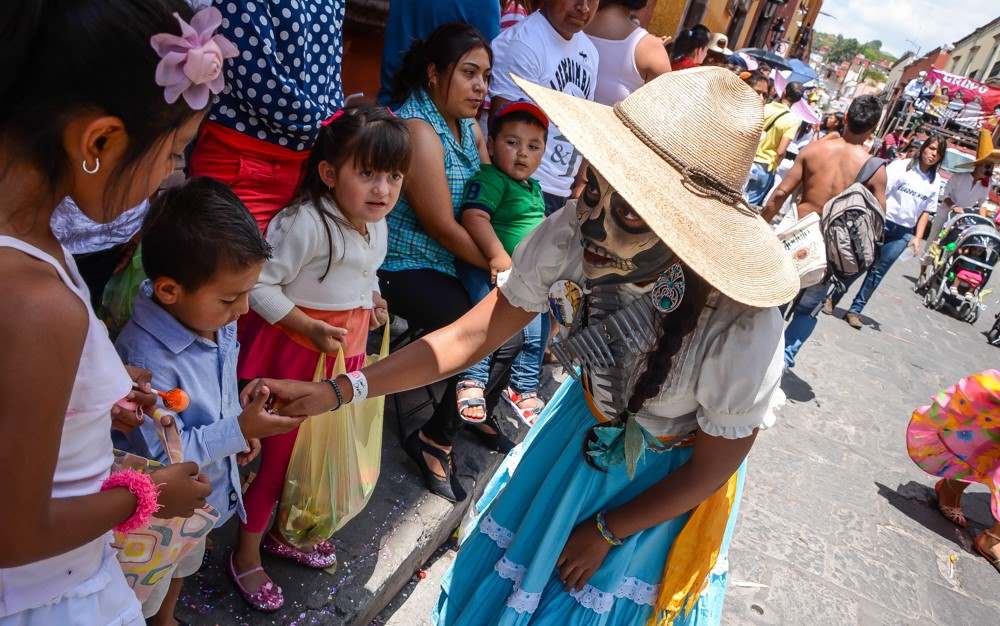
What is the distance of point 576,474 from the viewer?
172cm

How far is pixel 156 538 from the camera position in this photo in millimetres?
1401

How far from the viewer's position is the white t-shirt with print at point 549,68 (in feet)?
10.6

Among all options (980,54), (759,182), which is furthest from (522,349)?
(980,54)

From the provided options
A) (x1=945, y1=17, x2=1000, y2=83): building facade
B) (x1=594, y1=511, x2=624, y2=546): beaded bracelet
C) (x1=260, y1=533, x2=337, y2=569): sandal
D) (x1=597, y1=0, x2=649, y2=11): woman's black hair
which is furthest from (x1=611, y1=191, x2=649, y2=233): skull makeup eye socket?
(x1=945, y1=17, x2=1000, y2=83): building facade

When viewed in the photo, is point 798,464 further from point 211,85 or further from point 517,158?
point 211,85

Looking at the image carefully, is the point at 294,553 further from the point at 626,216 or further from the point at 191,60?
the point at 191,60

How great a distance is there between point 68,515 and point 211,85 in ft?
2.26

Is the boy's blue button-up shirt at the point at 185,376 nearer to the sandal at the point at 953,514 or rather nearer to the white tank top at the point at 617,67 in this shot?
the white tank top at the point at 617,67

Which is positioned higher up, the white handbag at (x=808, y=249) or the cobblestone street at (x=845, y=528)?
the white handbag at (x=808, y=249)

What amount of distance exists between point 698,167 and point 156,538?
51.4 inches

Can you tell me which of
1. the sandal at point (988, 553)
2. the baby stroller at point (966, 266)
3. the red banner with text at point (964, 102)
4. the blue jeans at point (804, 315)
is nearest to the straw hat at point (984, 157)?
the baby stroller at point (966, 266)

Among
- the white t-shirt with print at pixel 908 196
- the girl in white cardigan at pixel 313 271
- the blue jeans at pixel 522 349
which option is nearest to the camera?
the girl in white cardigan at pixel 313 271

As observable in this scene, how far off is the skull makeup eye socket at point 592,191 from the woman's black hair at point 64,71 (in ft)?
2.80

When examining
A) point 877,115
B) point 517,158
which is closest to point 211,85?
point 517,158
